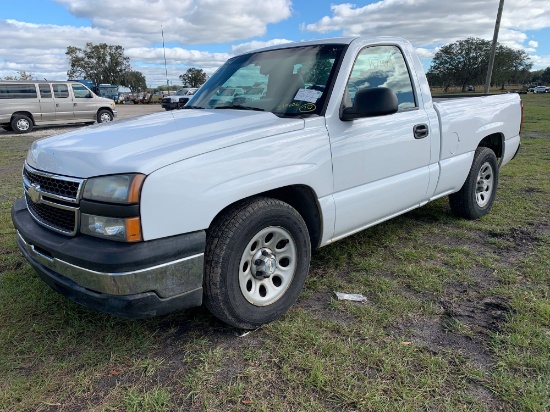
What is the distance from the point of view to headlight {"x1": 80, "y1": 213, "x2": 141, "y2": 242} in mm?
2088

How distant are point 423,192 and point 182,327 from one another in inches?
94.8

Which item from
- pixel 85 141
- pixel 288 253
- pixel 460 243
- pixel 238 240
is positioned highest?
pixel 85 141

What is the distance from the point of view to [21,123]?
52.1 ft

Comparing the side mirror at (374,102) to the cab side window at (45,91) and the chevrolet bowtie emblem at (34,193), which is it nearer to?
the chevrolet bowtie emblem at (34,193)

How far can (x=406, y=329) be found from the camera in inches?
106

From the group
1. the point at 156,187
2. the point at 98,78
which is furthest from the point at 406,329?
the point at 98,78

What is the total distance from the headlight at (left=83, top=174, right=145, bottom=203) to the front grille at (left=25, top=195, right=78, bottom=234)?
0.17 metres

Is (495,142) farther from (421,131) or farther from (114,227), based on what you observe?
(114,227)

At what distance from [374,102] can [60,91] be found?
16.9 m

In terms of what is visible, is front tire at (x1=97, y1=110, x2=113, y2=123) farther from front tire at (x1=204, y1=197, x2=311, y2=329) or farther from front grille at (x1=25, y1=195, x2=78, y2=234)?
front tire at (x1=204, y1=197, x2=311, y2=329)

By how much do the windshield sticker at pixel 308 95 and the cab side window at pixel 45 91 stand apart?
16.3 meters

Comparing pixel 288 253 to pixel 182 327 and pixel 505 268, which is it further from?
pixel 505 268

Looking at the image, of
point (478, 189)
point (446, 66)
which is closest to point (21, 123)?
point (478, 189)

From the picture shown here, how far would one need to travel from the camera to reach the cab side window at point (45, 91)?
16141 mm
